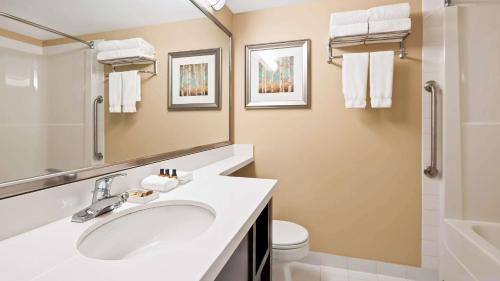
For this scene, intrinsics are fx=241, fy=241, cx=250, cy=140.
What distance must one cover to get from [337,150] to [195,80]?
122 centimetres

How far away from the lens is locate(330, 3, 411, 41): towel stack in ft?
5.14

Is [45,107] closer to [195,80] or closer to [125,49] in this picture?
[125,49]

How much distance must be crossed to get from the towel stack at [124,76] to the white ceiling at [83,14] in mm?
67

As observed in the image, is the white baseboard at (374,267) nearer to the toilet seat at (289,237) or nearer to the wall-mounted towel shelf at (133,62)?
the toilet seat at (289,237)

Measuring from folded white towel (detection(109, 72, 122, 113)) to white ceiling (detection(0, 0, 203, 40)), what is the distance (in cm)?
18

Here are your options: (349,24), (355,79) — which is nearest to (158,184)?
(355,79)

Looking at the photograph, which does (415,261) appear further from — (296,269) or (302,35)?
(302,35)

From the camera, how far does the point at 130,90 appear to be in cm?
112

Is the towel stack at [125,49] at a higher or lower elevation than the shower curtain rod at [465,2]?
lower

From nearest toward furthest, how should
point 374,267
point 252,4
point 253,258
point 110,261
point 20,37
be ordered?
point 110,261 → point 20,37 → point 253,258 → point 374,267 → point 252,4

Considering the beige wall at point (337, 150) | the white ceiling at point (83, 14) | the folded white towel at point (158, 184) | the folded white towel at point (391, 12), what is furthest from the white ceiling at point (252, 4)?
the folded white towel at point (158, 184)

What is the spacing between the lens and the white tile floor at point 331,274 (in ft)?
5.88

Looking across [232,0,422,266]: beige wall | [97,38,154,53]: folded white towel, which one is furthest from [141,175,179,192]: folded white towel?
[232,0,422,266]: beige wall

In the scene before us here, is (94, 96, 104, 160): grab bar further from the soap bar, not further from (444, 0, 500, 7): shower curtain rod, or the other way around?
(444, 0, 500, 7): shower curtain rod
